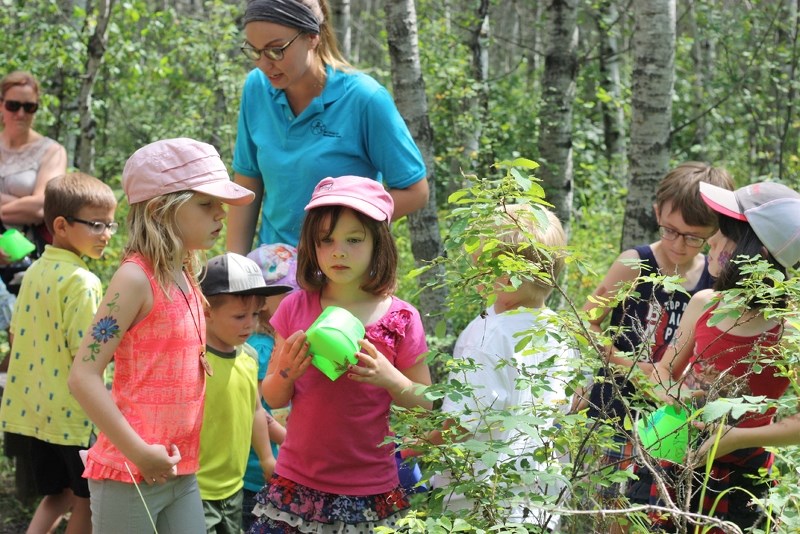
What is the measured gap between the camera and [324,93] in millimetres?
3668

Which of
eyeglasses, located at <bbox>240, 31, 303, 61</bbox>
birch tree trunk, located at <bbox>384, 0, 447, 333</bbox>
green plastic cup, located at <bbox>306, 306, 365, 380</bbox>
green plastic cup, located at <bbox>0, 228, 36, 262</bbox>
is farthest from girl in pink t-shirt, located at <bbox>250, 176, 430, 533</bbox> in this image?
green plastic cup, located at <bbox>0, 228, 36, 262</bbox>

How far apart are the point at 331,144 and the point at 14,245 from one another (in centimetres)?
274

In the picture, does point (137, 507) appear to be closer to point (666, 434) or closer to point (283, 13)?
point (666, 434)

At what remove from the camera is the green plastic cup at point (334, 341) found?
8.86 feet

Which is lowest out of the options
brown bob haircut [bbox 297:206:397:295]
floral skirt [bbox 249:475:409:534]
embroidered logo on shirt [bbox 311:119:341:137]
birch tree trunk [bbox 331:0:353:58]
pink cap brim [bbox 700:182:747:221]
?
floral skirt [bbox 249:475:409:534]

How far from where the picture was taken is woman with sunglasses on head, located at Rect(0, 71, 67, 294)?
5871 millimetres

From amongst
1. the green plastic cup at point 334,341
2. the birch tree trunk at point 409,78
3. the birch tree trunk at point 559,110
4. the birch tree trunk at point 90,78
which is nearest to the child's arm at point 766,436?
the green plastic cup at point 334,341

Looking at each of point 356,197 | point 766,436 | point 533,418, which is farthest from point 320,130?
point 766,436

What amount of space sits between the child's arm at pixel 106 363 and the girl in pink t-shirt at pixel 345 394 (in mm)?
414

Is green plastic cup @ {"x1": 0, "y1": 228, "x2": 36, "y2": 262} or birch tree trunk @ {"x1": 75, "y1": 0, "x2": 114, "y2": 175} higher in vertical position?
birch tree trunk @ {"x1": 75, "y1": 0, "x2": 114, "y2": 175}

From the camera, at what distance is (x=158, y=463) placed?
276 cm

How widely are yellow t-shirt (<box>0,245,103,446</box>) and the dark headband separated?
4.46ft

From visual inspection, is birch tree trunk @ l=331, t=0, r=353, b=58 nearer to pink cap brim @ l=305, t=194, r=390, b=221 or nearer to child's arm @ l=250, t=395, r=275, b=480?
child's arm @ l=250, t=395, r=275, b=480

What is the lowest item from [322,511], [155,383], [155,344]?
[322,511]
